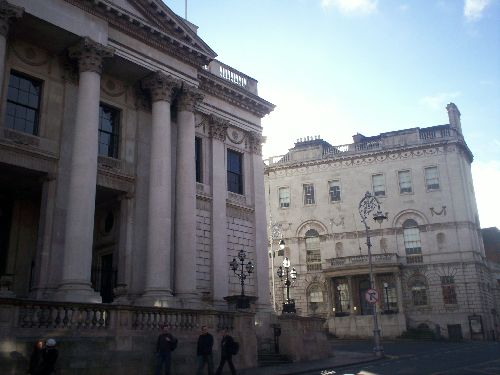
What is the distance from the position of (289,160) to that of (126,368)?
44422 mm

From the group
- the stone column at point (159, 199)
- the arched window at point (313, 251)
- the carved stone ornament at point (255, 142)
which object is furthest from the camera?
the arched window at point (313, 251)

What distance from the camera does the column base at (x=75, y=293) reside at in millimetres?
19297

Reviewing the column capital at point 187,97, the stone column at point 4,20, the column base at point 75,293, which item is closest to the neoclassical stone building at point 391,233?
the column capital at point 187,97

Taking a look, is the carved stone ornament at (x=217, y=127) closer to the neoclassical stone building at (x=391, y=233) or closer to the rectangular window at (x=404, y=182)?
the neoclassical stone building at (x=391, y=233)

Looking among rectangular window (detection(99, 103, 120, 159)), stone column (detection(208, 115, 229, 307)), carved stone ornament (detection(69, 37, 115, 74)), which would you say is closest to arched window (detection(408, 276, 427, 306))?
stone column (detection(208, 115, 229, 307))

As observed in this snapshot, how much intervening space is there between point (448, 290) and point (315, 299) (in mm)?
12679

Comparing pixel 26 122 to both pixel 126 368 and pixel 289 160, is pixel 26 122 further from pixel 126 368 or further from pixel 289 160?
pixel 289 160

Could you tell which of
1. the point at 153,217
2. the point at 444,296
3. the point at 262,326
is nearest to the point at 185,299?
the point at 153,217

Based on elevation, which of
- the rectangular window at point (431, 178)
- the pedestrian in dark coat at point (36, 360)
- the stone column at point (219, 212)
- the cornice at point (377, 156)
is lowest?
the pedestrian in dark coat at point (36, 360)

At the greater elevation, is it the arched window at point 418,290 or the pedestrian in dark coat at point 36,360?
the arched window at point 418,290

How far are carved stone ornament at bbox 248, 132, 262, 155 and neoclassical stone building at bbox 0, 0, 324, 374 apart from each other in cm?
331

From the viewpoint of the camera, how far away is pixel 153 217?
77.9 feet

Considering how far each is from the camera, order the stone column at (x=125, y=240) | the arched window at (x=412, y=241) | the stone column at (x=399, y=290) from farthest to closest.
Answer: the arched window at (x=412, y=241) → the stone column at (x=399, y=290) → the stone column at (x=125, y=240)

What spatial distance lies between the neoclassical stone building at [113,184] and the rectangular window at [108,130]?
0.06 meters
